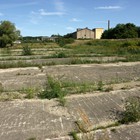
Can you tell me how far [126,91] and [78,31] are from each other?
296 ft

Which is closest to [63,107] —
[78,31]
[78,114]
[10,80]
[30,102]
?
[78,114]

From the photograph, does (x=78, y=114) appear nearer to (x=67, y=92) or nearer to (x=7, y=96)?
(x=67, y=92)

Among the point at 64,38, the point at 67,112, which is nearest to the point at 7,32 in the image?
the point at 64,38

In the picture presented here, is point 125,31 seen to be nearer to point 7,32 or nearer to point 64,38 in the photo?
point 64,38

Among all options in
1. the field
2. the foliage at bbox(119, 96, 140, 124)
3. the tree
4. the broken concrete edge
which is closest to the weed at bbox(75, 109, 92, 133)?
the field

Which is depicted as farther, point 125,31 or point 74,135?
point 125,31

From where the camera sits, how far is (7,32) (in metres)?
50.5

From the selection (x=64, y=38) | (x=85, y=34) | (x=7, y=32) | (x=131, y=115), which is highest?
(x=85, y=34)

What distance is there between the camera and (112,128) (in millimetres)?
5336

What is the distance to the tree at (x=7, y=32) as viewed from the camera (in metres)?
49.9

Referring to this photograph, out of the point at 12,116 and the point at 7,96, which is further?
the point at 7,96

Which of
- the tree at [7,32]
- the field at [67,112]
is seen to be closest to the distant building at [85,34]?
the tree at [7,32]

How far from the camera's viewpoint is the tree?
49944 millimetres

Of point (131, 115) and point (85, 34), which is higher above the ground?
point (85, 34)
